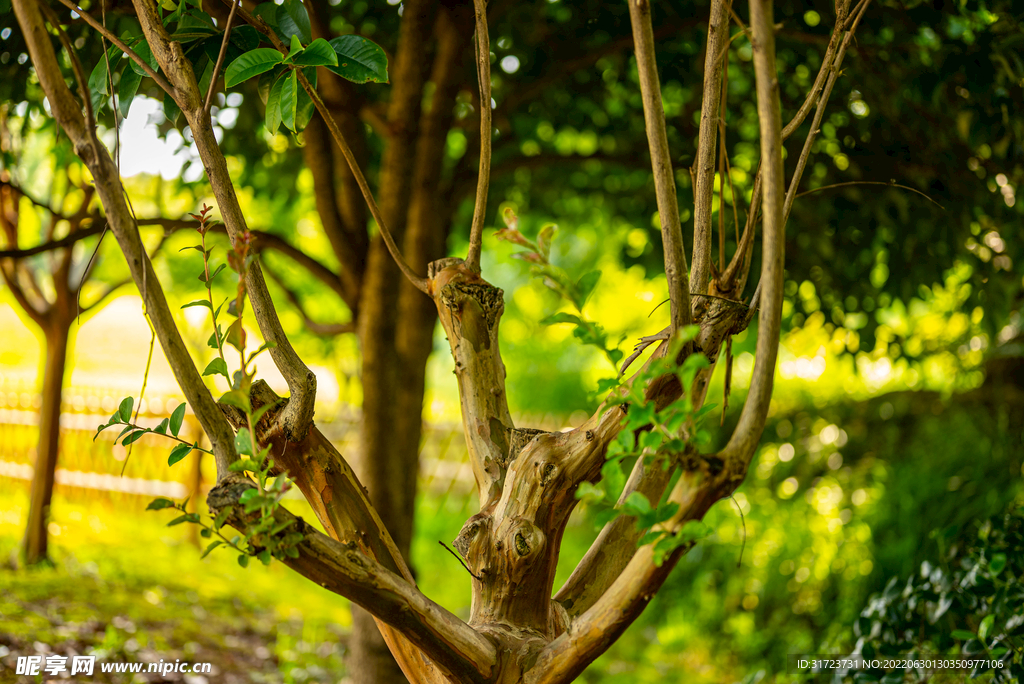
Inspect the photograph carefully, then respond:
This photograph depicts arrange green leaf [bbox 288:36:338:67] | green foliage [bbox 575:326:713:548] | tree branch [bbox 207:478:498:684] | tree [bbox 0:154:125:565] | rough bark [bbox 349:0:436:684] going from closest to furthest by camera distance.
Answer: green foliage [bbox 575:326:713:548] → tree branch [bbox 207:478:498:684] → green leaf [bbox 288:36:338:67] → rough bark [bbox 349:0:436:684] → tree [bbox 0:154:125:565]

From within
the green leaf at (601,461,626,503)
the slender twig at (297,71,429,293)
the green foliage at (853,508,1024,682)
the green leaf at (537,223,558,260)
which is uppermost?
the slender twig at (297,71,429,293)

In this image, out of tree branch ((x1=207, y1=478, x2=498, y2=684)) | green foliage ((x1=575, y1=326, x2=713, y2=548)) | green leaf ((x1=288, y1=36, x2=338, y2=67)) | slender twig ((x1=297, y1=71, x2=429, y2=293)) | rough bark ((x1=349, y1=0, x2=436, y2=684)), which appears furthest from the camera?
rough bark ((x1=349, y1=0, x2=436, y2=684))

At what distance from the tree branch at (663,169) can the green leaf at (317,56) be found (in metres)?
0.39

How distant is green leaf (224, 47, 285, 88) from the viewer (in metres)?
0.88

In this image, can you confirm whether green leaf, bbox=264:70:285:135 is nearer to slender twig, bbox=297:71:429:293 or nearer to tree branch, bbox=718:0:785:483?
slender twig, bbox=297:71:429:293

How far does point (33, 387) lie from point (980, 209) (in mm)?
6905

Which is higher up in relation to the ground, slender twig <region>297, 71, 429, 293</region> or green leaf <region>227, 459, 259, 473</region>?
slender twig <region>297, 71, 429, 293</region>

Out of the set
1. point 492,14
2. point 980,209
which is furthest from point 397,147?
point 980,209

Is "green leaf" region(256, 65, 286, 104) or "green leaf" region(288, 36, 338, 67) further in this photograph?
"green leaf" region(256, 65, 286, 104)

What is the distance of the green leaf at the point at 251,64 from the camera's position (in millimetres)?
882

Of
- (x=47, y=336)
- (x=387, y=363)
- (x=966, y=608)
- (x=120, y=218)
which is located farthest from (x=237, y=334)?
(x=47, y=336)

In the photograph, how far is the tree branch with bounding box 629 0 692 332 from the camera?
88cm

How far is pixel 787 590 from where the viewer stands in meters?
3.78

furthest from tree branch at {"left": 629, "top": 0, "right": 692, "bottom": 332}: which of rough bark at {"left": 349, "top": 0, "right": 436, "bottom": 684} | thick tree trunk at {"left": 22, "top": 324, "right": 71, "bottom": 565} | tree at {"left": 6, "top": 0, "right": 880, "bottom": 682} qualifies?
thick tree trunk at {"left": 22, "top": 324, "right": 71, "bottom": 565}
